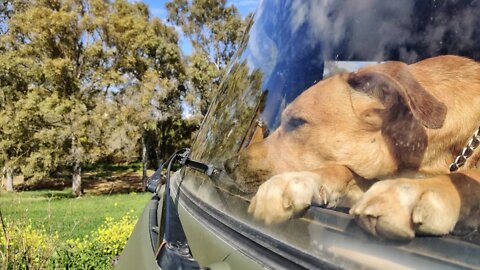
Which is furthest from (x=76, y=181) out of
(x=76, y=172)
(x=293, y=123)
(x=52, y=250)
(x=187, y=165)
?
(x=293, y=123)

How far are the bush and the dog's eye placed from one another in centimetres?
357

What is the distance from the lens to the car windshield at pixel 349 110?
117 cm

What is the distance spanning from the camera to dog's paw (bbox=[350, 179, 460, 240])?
3.03ft

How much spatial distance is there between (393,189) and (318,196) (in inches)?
9.4

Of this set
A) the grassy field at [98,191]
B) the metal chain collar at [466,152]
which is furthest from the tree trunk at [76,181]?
the metal chain collar at [466,152]

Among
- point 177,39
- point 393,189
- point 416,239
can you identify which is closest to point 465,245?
point 416,239

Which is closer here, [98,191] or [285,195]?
[285,195]

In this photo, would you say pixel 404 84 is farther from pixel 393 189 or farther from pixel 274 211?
pixel 274 211

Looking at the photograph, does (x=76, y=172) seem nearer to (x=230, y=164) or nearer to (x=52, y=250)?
(x=52, y=250)

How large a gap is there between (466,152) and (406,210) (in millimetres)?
333

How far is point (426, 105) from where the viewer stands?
1.19m

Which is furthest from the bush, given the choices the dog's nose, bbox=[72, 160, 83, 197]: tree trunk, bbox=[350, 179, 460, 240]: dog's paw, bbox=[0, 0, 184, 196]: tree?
bbox=[72, 160, 83, 197]: tree trunk

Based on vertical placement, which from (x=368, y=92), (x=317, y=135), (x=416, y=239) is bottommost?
(x=416, y=239)

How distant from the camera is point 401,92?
45.9 inches
